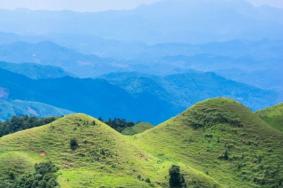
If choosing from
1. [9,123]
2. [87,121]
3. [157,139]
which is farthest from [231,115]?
[9,123]

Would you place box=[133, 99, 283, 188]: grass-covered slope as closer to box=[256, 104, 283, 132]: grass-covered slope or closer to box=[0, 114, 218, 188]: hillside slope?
box=[0, 114, 218, 188]: hillside slope

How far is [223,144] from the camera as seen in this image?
348ft

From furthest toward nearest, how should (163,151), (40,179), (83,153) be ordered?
(163,151) → (83,153) → (40,179)

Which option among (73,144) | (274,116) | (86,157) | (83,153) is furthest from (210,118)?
(86,157)

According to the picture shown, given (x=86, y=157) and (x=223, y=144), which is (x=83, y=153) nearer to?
(x=86, y=157)

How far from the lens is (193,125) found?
11188 centimetres

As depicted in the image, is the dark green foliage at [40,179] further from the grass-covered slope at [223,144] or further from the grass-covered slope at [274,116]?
the grass-covered slope at [274,116]

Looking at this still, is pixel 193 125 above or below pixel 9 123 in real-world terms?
below

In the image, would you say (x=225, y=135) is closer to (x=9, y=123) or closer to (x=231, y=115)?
(x=231, y=115)

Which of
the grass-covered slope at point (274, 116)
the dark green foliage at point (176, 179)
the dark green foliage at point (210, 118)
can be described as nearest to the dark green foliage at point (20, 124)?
the grass-covered slope at point (274, 116)

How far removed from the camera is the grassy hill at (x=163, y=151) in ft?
276

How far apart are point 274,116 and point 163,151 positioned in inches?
1503

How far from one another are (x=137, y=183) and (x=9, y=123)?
95.2m

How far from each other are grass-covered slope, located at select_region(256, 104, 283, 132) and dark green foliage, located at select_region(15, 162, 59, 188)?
59.3 meters
